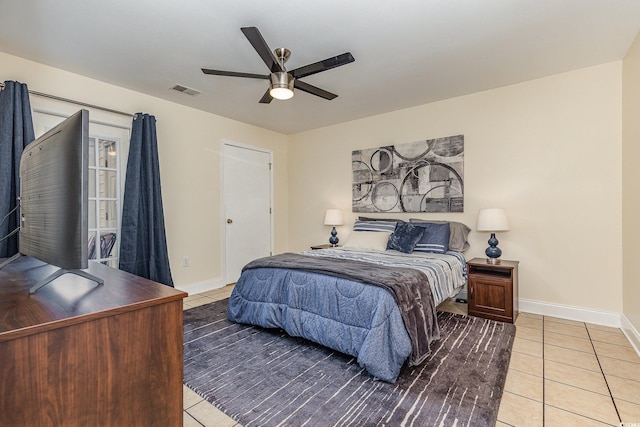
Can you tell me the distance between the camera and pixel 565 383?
1.89m

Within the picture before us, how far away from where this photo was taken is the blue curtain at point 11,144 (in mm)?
2473

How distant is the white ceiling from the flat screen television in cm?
142

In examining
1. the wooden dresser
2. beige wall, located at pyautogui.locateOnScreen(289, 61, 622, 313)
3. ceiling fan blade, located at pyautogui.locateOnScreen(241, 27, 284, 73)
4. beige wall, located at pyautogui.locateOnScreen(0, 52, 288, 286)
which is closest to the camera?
the wooden dresser

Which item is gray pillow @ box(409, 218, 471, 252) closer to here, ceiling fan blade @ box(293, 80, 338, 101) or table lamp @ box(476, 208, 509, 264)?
table lamp @ box(476, 208, 509, 264)

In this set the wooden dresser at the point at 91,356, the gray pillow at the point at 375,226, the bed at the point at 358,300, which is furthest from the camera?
the gray pillow at the point at 375,226

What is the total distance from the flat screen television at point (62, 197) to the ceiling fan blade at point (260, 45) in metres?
1.19

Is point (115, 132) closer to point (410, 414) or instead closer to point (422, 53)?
point (422, 53)

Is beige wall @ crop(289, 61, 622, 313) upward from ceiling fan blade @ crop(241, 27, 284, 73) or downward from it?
downward

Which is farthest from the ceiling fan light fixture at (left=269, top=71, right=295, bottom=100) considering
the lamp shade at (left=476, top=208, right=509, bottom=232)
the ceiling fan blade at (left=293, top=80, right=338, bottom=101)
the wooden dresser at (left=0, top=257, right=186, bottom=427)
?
the lamp shade at (left=476, top=208, right=509, bottom=232)

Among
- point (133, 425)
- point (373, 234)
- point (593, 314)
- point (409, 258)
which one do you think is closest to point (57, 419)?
point (133, 425)

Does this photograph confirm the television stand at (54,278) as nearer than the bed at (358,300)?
Yes

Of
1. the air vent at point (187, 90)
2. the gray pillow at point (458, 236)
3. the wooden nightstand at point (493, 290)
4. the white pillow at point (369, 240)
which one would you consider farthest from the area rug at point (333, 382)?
the air vent at point (187, 90)

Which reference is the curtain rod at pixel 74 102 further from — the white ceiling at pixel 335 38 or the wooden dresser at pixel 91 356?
the wooden dresser at pixel 91 356

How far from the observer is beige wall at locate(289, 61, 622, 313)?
283 cm
